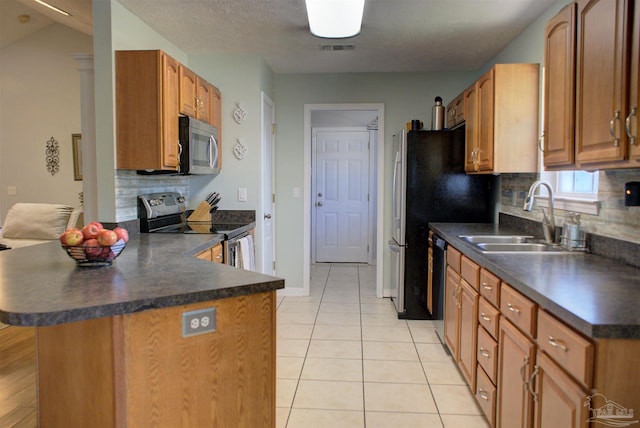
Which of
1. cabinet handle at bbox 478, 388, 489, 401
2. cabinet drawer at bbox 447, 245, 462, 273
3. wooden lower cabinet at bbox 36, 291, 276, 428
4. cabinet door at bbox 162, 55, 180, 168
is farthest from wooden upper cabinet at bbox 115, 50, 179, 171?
cabinet handle at bbox 478, 388, 489, 401

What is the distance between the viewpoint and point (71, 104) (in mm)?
5805

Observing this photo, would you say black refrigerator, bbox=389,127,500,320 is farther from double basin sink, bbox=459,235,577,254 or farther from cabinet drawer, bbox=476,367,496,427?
cabinet drawer, bbox=476,367,496,427

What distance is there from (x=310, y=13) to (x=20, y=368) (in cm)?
306

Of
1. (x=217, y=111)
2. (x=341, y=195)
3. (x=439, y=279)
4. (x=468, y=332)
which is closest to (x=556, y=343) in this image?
(x=468, y=332)

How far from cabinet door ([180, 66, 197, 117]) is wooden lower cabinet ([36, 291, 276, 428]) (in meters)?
2.09

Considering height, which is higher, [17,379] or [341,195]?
[341,195]

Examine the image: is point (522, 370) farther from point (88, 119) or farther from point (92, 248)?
point (88, 119)

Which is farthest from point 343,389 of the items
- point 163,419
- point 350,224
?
point 350,224

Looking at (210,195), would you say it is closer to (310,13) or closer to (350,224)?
(310,13)

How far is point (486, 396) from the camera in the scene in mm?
2213

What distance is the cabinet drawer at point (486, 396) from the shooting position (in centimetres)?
210

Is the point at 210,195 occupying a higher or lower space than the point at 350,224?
higher

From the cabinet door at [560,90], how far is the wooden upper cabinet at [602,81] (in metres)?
0.05

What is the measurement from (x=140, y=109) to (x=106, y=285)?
5.50 feet
